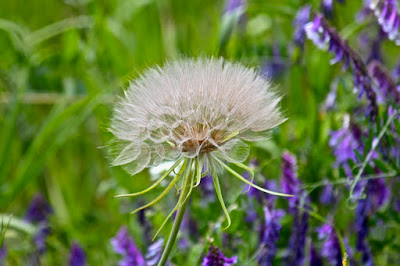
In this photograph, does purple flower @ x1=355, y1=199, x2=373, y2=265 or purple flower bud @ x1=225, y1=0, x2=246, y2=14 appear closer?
purple flower @ x1=355, y1=199, x2=373, y2=265

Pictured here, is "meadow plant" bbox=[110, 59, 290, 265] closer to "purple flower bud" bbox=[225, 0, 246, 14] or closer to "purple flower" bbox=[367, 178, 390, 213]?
"purple flower" bbox=[367, 178, 390, 213]

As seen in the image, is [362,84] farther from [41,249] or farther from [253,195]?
[41,249]

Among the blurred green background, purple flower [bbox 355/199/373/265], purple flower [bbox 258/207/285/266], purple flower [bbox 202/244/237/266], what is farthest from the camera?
the blurred green background

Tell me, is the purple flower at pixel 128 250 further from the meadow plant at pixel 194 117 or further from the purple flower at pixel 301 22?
the purple flower at pixel 301 22

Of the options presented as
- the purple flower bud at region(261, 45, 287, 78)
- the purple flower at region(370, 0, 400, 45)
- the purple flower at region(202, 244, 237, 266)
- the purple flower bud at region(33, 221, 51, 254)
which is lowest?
the purple flower at region(202, 244, 237, 266)

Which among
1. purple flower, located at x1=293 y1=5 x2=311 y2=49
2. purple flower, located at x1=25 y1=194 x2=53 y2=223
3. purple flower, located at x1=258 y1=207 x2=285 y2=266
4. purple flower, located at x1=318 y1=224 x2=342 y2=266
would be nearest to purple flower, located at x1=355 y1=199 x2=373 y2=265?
purple flower, located at x1=318 y1=224 x2=342 y2=266

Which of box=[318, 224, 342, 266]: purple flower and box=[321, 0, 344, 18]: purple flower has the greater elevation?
box=[321, 0, 344, 18]: purple flower
